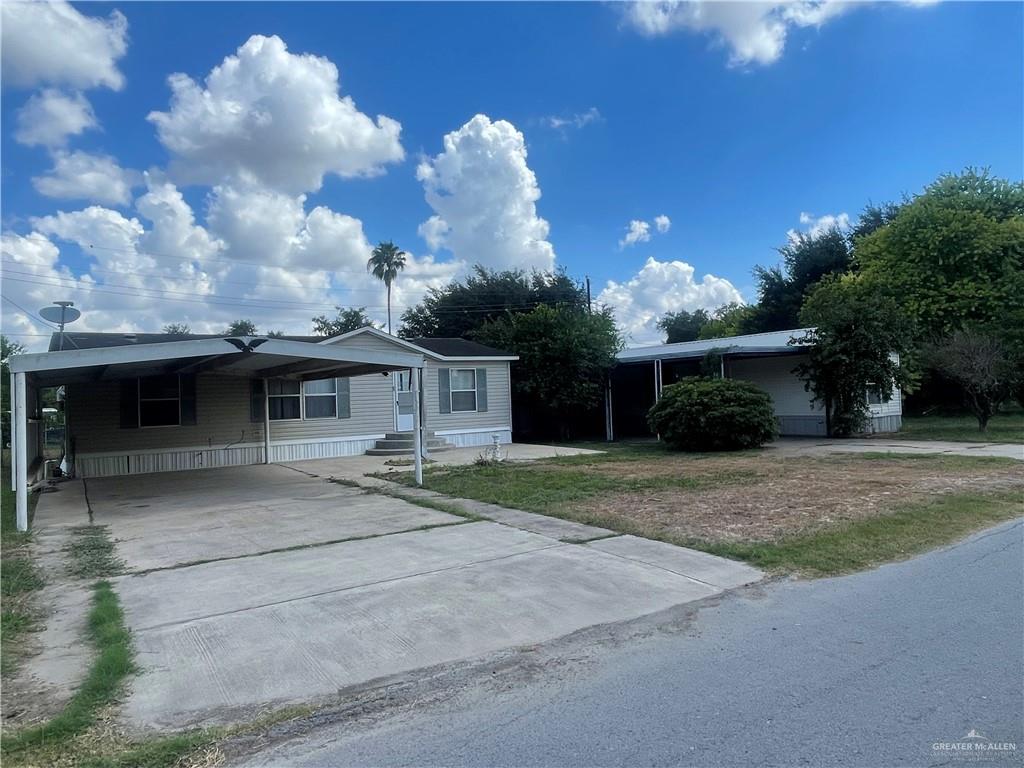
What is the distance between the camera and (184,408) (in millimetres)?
16906

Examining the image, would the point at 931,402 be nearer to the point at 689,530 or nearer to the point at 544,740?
the point at 689,530

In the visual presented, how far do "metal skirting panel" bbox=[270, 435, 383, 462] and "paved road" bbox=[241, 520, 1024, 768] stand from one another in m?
15.1

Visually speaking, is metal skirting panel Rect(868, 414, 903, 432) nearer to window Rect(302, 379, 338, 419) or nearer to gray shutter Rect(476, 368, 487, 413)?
gray shutter Rect(476, 368, 487, 413)

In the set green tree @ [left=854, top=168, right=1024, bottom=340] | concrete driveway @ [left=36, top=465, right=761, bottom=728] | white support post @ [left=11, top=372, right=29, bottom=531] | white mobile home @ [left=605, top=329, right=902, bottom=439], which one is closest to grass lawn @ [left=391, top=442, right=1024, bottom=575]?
concrete driveway @ [left=36, top=465, right=761, bottom=728]

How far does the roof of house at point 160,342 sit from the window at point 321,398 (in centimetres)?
121

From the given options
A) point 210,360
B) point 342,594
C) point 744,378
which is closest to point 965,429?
point 744,378

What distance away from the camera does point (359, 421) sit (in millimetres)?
19672

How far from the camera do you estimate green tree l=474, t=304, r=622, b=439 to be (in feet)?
74.0

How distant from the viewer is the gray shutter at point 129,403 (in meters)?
16.2

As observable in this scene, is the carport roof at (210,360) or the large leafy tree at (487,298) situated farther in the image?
the large leafy tree at (487,298)

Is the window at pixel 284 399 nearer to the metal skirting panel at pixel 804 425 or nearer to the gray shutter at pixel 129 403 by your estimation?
the gray shutter at pixel 129 403

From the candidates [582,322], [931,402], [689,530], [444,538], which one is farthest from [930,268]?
[444,538]

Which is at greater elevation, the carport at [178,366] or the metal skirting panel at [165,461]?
the carport at [178,366]

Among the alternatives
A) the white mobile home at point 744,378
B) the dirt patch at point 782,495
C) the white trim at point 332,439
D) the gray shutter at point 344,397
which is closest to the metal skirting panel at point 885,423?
the white mobile home at point 744,378
